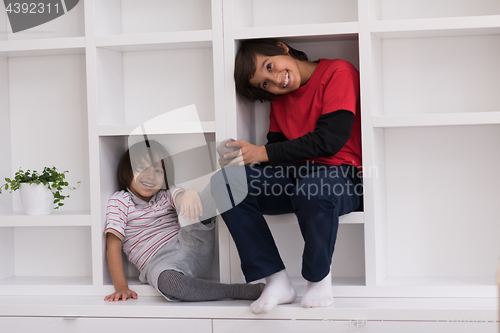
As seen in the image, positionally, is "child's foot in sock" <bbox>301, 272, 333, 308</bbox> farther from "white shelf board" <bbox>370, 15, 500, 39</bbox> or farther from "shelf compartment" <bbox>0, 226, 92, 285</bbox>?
"shelf compartment" <bbox>0, 226, 92, 285</bbox>

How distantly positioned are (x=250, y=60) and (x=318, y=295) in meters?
0.63

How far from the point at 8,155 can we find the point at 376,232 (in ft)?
3.88

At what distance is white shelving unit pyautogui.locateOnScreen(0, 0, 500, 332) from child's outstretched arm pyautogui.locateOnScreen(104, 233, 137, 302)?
3 centimetres

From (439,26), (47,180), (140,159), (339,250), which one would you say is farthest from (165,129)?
(439,26)

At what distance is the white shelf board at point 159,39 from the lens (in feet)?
4.26

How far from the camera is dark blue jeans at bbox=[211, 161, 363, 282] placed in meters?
1.12

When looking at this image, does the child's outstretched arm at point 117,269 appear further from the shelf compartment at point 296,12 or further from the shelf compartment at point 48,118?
the shelf compartment at point 296,12

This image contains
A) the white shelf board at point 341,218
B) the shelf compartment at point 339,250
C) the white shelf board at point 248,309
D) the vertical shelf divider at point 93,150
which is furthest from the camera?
the shelf compartment at point 339,250

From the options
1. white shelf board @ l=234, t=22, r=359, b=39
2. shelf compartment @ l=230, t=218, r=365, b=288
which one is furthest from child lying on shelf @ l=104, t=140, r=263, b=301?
white shelf board @ l=234, t=22, r=359, b=39

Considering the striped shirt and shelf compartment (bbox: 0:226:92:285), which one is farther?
shelf compartment (bbox: 0:226:92:285)

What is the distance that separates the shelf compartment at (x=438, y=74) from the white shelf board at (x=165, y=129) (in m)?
0.50

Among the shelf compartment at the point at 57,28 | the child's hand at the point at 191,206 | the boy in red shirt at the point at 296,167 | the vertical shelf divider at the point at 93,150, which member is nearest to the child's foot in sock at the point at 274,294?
the boy in red shirt at the point at 296,167

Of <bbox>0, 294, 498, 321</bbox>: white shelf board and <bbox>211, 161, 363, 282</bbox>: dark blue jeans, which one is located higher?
<bbox>211, 161, 363, 282</bbox>: dark blue jeans

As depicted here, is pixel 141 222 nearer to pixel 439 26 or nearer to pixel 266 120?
pixel 266 120
